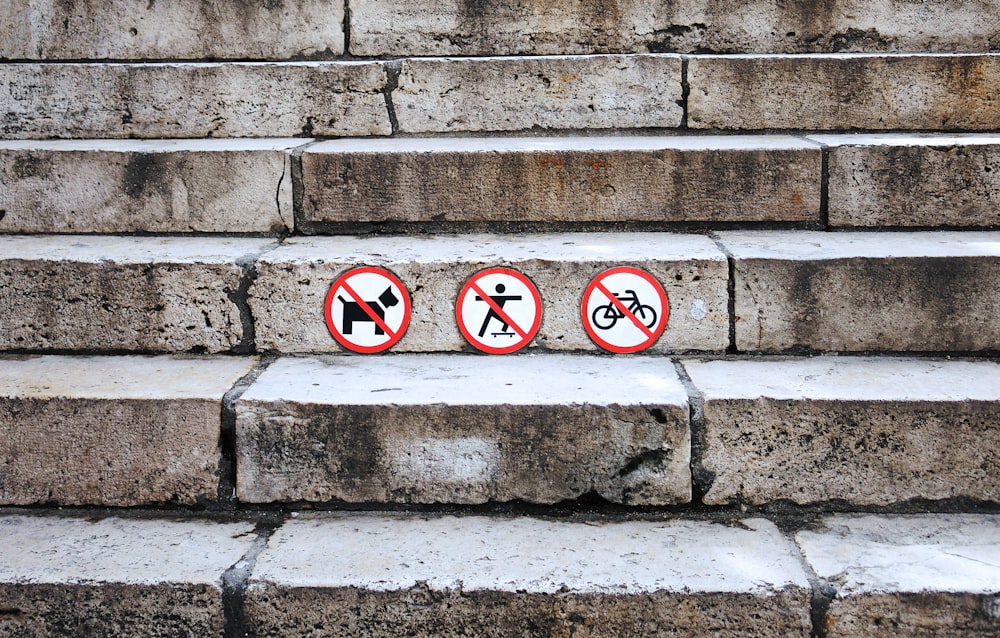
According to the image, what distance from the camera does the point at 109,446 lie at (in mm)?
2262

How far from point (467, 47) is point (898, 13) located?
1877 mm

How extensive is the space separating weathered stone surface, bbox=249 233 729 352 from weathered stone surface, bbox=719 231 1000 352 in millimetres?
110

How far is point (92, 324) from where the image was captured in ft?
8.51

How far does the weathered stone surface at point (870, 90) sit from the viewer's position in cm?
322

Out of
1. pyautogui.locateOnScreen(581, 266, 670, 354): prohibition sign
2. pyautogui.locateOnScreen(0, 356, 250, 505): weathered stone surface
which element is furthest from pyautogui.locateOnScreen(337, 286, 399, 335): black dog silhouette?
pyautogui.locateOnScreen(581, 266, 670, 354): prohibition sign

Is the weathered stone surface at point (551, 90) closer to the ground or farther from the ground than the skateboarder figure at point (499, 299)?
farther from the ground

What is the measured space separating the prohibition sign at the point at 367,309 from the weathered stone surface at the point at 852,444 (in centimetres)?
98

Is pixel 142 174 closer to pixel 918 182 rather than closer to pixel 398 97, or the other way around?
pixel 398 97

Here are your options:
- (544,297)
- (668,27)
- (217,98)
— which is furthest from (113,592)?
(668,27)

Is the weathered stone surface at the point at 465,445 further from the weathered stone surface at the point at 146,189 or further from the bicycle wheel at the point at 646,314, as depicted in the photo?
the weathered stone surface at the point at 146,189

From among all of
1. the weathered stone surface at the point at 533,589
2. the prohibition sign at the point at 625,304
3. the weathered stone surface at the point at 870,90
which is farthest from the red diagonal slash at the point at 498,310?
the weathered stone surface at the point at 870,90

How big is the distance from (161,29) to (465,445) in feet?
8.28

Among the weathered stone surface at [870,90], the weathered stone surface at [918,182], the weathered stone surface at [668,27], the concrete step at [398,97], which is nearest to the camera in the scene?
the weathered stone surface at [918,182]

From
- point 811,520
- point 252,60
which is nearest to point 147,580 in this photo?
point 811,520
